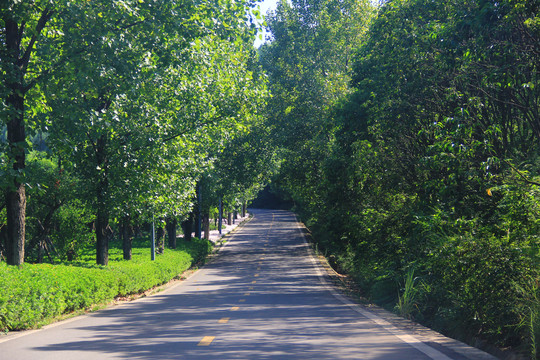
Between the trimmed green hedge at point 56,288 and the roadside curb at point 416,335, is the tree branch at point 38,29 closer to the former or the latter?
the trimmed green hedge at point 56,288

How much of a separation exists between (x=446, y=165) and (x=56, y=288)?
8830mm

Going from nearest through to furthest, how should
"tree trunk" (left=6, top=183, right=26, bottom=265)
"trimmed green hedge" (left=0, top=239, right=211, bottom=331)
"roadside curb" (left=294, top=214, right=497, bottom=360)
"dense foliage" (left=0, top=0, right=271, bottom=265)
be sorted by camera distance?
"roadside curb" (left=294, top=214, right=497, bottom=360) < "trimmed green hedge" (left=0, top=239, right=211, bottom=331) < "dense foliage" (left=0, top=0, right=271, bottom=265) < "tree trunk" (left=6, top=183, right=26, bottom=265)

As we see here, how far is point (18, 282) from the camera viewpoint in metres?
10.2

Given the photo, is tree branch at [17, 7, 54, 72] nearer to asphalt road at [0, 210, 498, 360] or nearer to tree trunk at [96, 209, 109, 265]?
asphalt road at [0, 210, 498, 360]

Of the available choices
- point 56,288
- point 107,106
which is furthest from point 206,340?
point 107,106

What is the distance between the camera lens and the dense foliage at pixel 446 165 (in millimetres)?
9125

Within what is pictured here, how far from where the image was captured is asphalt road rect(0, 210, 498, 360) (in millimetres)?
7969

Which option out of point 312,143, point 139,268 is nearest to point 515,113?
point 139,268

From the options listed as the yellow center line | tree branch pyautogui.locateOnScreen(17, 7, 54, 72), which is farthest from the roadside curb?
tree branch pyautogui.locateOnScreen(17, 7, 54, 72)

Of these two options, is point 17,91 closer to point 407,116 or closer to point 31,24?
point 31,24

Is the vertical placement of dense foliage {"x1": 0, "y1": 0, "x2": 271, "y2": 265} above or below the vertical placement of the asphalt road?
above

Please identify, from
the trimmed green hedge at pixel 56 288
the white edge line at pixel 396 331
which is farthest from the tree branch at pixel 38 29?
the white edge line at pixel 396 331

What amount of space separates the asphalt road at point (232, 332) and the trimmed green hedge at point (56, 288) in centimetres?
42

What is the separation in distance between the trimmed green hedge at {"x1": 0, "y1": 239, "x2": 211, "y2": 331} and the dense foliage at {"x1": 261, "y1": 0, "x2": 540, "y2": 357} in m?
7.56
